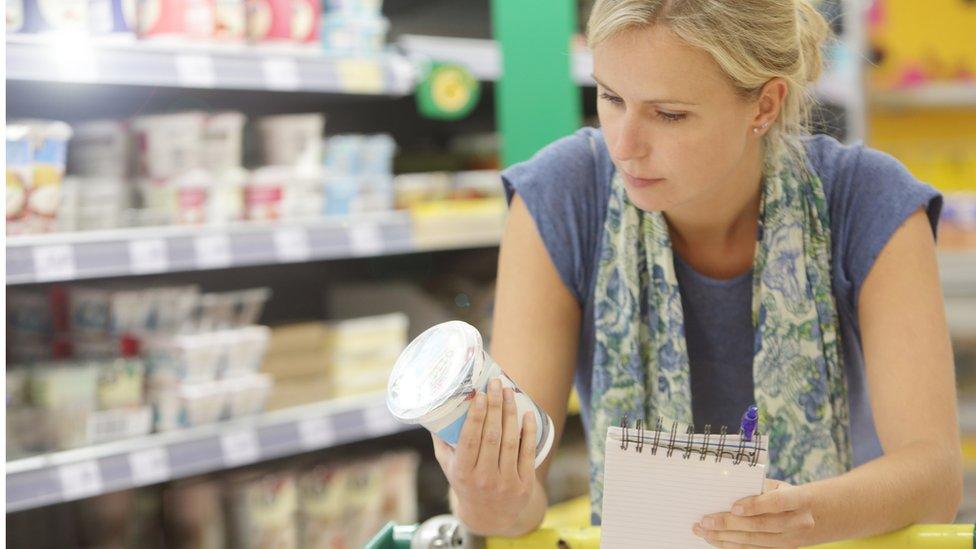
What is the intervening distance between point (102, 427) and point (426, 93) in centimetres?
130

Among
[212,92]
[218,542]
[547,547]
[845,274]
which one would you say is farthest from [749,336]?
[212,92]

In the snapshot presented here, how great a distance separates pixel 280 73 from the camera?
2529mm

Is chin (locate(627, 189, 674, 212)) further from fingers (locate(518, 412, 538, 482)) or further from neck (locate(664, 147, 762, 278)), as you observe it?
fingers (locate(518, 412, 538, 482))

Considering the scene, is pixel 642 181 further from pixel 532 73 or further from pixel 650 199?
pixel 532 73

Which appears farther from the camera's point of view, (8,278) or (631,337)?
(8,278)

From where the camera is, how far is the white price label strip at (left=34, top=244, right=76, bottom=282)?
2.11m

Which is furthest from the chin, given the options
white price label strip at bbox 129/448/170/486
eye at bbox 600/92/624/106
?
white price label strip at bbox 129/448/170/486

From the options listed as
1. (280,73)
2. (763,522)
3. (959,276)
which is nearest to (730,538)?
(763,522)

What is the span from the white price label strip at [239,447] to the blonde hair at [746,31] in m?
1.50

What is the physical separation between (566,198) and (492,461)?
0.50 metres

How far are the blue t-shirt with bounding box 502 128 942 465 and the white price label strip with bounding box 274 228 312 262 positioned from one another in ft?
3.81

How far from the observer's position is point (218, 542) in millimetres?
2623

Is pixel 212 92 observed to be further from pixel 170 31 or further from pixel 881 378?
pixel 881 378

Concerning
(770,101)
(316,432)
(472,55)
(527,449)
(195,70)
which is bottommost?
(316,432)
